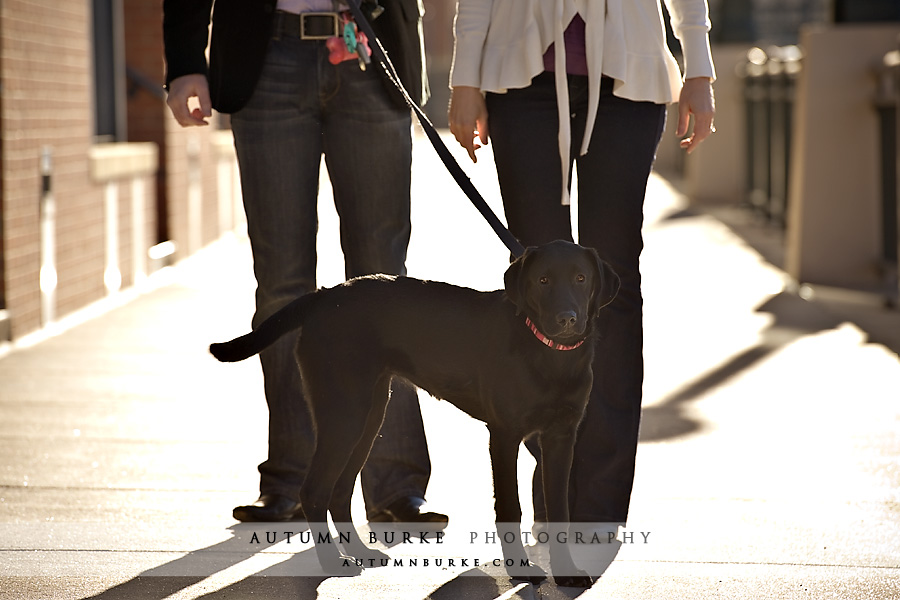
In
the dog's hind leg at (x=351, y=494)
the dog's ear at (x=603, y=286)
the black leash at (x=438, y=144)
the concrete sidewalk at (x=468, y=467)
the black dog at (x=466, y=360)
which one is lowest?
the concrete sidewalk at (x=468, y=467)

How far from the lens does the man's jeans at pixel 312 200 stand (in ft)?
13.1

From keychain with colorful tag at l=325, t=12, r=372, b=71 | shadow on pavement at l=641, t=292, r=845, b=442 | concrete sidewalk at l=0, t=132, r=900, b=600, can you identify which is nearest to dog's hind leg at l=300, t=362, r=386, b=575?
concrete sidewalk at l=0, t=132, r=900, b=600

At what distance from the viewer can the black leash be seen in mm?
3588

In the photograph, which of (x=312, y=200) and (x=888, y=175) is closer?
(x=312, y=200)

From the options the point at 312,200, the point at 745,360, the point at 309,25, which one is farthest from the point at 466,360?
the point at 745,360

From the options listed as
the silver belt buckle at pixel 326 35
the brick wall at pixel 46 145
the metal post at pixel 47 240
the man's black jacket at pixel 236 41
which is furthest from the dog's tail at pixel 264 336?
the metal post at pixel 47 240

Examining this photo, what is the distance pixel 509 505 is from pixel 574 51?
1260 millimetres

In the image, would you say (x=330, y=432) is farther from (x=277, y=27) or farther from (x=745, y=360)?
(x=745, y=360)

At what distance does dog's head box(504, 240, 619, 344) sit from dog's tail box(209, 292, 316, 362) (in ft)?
1.81

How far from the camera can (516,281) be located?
3.32 metres

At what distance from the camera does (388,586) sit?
3.46 metres

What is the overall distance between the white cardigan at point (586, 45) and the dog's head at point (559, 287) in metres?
0.51

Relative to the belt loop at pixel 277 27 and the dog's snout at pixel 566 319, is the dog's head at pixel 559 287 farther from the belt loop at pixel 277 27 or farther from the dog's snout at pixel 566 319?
the belt loop at pixel 277 27

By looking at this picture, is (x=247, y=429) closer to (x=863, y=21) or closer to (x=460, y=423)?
(x=460, y=423)
